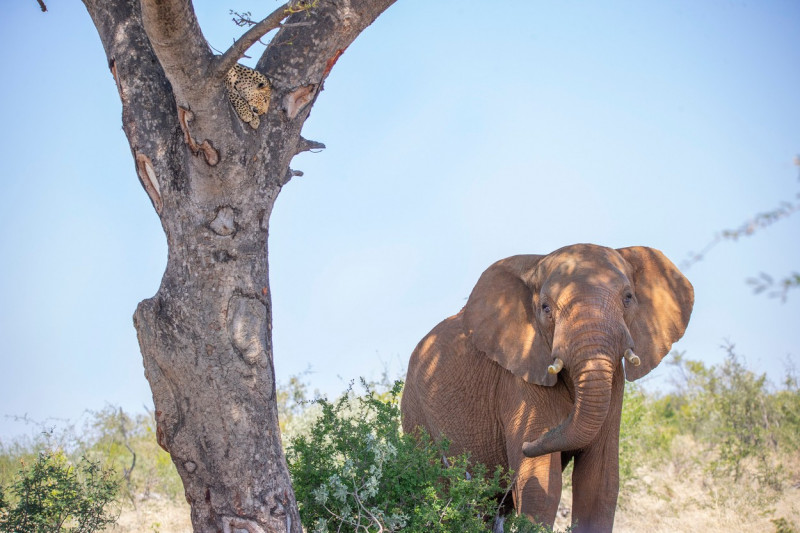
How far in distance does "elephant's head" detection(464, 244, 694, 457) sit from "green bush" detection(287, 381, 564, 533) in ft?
3.14

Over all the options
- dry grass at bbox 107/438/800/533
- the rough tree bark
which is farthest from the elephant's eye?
dry grass at bbox 107/438/800/533

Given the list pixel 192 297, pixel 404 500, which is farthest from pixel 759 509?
pixel 192 297

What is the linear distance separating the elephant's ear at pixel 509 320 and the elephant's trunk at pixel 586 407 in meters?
0.62

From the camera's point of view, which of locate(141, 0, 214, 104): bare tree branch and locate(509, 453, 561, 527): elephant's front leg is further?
locate(509, 453, 561, 527): elephant's front leg

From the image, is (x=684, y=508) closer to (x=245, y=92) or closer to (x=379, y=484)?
(x=379, y=484)

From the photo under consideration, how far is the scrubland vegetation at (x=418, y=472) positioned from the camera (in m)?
6.25

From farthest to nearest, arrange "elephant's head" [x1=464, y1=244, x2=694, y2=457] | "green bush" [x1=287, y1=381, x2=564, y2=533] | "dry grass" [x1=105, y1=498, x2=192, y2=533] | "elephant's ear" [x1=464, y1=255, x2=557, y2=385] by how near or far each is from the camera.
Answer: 1. "dry grass" [x1=105, y1=498, x2=192, y2=533]
2. "elephant's ear" [x1=464, y1=255, x2=557, y2=385]
3. "elephant's head" [x1=464, y1=244, x2=694, y2=457]
4. "green bush" [x1=287, y1=381, x2=564, y2=533]

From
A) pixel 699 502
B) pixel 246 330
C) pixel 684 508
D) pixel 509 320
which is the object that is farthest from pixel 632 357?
pixel 699 502

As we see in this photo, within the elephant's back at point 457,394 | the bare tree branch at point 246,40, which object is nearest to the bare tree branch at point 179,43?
the bare tree branch at point 246,40

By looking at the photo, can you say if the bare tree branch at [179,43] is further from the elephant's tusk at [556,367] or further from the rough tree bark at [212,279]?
the elephant's tusk at [556,367]

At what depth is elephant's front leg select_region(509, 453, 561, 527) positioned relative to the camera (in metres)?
7.05

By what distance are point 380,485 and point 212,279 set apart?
207 centimetres

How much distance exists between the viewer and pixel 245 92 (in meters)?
5.74

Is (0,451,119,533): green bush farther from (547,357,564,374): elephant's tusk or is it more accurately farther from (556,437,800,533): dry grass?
(556,437,800,533): dry grass
